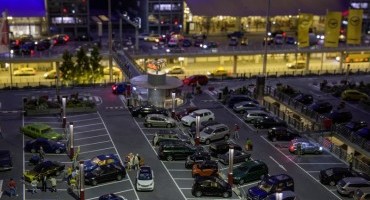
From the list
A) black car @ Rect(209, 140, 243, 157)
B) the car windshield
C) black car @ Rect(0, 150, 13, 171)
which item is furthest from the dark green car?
black car @ Rect(0, 150, 13, 171)

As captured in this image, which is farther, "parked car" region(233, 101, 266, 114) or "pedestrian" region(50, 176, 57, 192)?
"parked car" region(233, 101, 266, 114)

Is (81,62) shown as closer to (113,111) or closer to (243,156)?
(113,111)

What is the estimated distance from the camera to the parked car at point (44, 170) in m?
44.1

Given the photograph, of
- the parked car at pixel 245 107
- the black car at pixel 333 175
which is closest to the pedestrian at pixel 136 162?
the black car at pixel 333 175

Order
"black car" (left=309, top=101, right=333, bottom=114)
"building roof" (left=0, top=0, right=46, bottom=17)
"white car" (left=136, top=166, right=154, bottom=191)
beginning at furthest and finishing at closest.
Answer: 1. "building roof" (left=0, top=0, right=46, bottom=17)
2. "black car" (left=309, top=101, right=333, bottom=114)
3. "white car" (left=136, top=166, right=154, bottom=191)

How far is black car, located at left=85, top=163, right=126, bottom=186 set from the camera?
44.2 metres

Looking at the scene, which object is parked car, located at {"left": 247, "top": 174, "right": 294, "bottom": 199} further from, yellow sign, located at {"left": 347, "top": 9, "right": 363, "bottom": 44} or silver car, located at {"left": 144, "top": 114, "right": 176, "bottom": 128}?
yellow sign, located at {"left": 347, "top": 9, "right": 363, "bottom": 44}

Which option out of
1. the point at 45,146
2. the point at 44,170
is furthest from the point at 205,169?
the point at 45,146

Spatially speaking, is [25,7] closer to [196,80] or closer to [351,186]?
[196,80]

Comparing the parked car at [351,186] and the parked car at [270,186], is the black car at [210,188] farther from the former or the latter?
the parked car at [351,186]

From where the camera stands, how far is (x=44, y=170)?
44.6m

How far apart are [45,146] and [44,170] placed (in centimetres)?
602

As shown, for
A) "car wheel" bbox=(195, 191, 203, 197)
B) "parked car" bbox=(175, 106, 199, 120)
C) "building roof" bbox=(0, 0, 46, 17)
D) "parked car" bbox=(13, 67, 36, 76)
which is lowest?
"car wheel" bbox=(195, 191, 203, 197)

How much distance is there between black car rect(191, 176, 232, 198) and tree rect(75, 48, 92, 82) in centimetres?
4266
